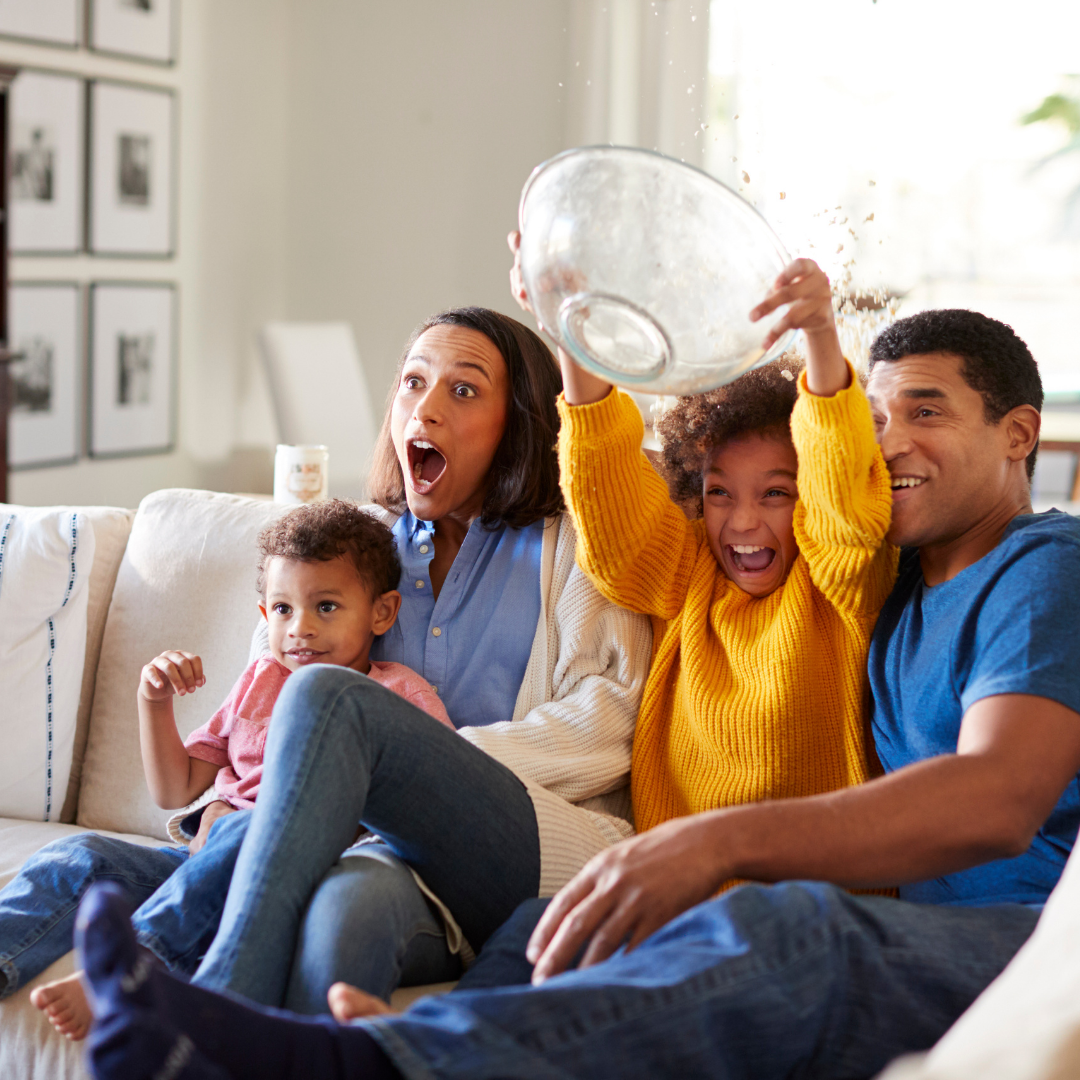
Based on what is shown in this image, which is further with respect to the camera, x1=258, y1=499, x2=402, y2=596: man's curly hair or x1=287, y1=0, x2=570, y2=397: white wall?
x1=287, y1=0, x2=570, y2=397: white wall

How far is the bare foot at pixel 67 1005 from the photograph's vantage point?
3.96 ft

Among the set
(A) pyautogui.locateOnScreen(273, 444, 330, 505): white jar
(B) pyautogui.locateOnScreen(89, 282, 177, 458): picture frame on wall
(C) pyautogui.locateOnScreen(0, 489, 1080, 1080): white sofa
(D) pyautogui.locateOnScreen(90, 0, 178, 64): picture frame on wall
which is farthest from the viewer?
(B) pyautogui.locateOnScreen(89, 282, 177, 458): picture frame on wall

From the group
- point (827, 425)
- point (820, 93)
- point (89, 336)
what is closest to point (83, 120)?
point (89, 336)

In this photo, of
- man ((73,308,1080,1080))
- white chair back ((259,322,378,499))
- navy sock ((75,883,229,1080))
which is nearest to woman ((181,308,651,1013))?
man ((73,308,1080,1080))

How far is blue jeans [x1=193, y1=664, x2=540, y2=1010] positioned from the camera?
3.65ft

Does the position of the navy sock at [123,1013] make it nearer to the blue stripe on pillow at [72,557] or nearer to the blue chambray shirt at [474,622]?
the blue chambray shirt at [474,622]

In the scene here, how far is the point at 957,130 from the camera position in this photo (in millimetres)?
4852

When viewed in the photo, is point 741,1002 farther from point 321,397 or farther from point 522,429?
point 321,397

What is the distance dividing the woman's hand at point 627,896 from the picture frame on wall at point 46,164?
3.52 metres

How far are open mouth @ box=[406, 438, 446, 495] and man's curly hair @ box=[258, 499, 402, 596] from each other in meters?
0.08

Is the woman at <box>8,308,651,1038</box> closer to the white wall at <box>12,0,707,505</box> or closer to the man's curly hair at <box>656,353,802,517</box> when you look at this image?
the man's curly hair at <box>656,353,802,517</box>

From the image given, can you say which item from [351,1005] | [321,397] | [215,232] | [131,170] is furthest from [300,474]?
[215,232]

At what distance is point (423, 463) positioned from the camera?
171 cm

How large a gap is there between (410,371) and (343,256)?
3.74 metres
